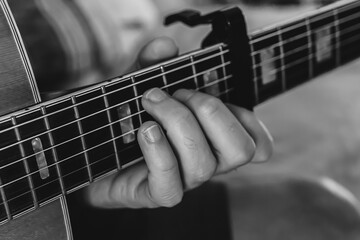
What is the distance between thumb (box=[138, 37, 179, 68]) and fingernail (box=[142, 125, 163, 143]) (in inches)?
8.7

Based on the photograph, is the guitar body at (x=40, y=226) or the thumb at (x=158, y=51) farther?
the thumb at (x=158, y=51)

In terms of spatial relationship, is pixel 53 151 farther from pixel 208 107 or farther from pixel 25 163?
pixel 208 107

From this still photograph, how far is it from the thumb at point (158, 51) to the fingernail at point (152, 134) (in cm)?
22

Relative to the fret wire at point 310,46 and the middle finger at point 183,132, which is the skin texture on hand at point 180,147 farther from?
the fret wire at point 310,46

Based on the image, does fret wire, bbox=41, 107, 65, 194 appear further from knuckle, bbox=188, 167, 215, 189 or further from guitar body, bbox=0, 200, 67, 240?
knuckle, bbox=188, 167, 215, 189

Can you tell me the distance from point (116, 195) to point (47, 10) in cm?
61

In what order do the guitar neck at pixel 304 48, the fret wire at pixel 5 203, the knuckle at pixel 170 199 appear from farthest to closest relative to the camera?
the guitar neck at pixel 304 48, the knuckle at pixel 170 199, the fret wire at pixel 5 203

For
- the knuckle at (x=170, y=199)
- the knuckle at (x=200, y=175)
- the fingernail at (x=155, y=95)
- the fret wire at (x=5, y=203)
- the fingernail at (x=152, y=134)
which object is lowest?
the knuckle at (x=170, y=199)

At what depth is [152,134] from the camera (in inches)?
23.3

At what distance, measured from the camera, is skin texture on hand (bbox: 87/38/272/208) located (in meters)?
0.61

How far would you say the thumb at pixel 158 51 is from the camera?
2.61 feet

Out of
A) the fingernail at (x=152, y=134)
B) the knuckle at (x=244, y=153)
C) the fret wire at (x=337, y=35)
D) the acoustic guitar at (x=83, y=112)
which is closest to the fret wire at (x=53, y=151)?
the acoustic guitar at (x=83, y=112)

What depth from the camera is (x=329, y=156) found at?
108 centimetres

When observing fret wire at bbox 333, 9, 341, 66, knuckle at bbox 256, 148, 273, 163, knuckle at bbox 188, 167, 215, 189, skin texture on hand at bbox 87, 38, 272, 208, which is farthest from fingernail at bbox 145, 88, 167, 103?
fret wire at bbox 333, 9, 341, 66
